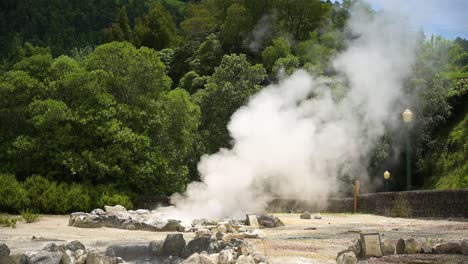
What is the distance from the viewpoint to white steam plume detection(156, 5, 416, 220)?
2344 centimetres

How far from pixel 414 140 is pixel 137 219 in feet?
80.0

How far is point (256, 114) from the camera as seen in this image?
83.6ft

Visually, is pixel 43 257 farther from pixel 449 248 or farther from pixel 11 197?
pixel 11 197

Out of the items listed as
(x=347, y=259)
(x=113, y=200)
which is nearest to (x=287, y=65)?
(x=113, y=200)

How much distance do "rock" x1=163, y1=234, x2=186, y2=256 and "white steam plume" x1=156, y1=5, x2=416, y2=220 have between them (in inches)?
377

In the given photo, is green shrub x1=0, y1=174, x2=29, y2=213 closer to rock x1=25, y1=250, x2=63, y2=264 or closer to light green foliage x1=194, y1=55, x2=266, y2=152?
light green foliage x1=194, y1=55, x2=266, y2=152

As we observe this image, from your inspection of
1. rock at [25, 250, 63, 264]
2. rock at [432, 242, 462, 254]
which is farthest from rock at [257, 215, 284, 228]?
rock at [25, 250, 63, 264]

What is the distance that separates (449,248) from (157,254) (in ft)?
18.7

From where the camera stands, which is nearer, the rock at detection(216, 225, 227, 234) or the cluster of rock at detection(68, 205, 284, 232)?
the rock at detection(216, 225, 227, 234)

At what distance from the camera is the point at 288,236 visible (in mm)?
16312

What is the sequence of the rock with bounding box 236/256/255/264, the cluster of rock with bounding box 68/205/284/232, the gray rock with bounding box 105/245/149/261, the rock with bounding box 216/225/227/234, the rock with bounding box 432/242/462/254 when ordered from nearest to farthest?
the rock with bounding box 236/256/255/264 → the rock with bounding box 432/242/462/254 → the gray rock with bounding box 105/245/149/261 → the rock with bounding box 216/225/227/234 → the cluster of rock with bounding box 68/205/284/232

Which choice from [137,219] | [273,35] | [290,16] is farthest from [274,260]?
[290,16]

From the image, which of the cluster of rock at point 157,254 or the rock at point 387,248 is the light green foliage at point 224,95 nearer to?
the cluster of rock at point 157,254

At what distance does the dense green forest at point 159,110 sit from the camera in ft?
91.7
